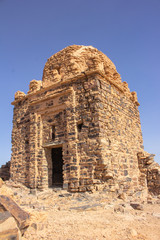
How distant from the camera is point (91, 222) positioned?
417cm

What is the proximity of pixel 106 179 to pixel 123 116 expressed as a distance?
3.74m

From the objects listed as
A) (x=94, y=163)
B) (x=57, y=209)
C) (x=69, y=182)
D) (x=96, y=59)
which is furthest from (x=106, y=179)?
(x=96, y=59)

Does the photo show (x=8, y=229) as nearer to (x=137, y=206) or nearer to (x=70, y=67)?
(x=137, y=206)

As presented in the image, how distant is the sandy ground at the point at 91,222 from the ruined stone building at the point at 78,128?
4.44 feet

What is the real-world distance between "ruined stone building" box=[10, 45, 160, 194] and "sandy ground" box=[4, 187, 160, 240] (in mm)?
1354

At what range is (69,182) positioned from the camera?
7285mm

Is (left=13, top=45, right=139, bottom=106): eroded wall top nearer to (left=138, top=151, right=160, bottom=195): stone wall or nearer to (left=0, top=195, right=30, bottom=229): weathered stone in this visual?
(left=138, top=151, right=160, bottom=195): stone wall

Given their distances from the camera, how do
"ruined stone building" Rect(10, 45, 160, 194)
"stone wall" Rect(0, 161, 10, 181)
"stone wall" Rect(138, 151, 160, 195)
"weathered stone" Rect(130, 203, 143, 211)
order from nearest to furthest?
"weathered stone" Rect(130, 203, 143, 211), "ruined stone building" Rect(10, 45, 160, 194), "stone wall" Rect(138, 151, 160, 195), "stone wall" Rect(0, 161, 10, 181)

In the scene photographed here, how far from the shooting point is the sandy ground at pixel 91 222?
3.51 metres

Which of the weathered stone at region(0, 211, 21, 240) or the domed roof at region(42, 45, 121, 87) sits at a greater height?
the domed roof at region(42, 45, 121, 87)

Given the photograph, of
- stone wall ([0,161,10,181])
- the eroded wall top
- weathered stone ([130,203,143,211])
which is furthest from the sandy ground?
stone wall ([0,161,10,181])

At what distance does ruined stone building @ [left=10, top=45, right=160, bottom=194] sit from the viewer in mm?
7137

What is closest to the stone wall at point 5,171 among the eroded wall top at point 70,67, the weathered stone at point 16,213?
the eroded wall top at point 70,67

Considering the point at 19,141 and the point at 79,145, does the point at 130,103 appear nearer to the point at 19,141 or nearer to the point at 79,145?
the point at 79,145
